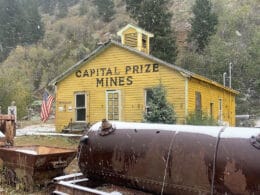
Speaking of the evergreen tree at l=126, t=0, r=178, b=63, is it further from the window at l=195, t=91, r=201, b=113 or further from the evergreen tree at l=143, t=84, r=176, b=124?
the evergreen tree at l=143, t=84, r=176, b=124

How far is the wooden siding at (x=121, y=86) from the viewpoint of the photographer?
2111 centimetres

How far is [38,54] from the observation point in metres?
66.6

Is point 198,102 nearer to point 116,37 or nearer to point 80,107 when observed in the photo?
point 80,107

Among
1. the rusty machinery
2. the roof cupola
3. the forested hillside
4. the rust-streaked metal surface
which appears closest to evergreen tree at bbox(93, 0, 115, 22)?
the forested hillside

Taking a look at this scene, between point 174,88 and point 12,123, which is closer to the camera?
point 12,123

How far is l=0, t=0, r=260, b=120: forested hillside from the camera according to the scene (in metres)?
42.5

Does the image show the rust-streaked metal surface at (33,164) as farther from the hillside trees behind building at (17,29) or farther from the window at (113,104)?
the hillside trees behind building at (17,29)

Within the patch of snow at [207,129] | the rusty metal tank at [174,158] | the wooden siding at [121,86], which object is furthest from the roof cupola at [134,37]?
the patch of snow at [207,129]

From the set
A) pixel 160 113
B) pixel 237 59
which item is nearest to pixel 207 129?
pixel 160 113

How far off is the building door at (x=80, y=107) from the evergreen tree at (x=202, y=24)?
93.8ft

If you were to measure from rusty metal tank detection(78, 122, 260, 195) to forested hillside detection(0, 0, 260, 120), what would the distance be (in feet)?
111

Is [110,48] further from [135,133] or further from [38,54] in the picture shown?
[38,54]

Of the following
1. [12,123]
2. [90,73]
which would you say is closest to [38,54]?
[90,73]

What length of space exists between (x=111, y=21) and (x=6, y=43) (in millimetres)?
20784
